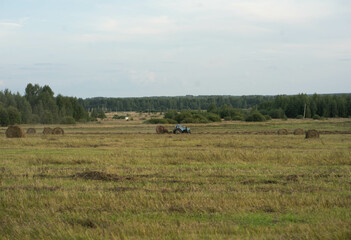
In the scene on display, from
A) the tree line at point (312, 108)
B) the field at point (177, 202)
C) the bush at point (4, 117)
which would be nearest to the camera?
the field at point (177, 202)

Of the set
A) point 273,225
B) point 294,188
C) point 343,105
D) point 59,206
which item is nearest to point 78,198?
point 59,206

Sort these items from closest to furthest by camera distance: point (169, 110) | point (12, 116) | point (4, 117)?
1. point (4, 117)
2. point (12, 116)
3. point (169, 110)

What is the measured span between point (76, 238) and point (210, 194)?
12.9ft

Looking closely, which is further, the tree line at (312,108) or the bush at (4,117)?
the tree line at (312,108)

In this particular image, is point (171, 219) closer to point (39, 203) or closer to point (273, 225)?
point (273, 225)

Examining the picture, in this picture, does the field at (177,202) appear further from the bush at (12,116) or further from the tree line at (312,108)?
the tree line at (312,108)

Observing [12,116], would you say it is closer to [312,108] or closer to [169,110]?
[169,110]

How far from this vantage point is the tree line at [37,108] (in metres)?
Answer: 80.6

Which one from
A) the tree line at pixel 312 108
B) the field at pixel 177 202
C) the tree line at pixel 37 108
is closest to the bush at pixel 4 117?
the tree line at pixel 37 108

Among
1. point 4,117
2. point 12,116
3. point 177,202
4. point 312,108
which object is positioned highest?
point 312,108

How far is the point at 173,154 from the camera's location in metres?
19.8

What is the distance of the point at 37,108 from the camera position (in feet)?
302

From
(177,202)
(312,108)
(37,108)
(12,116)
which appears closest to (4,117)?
(12,116)

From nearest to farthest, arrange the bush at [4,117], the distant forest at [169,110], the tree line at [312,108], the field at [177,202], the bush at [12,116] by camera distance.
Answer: the field at [177,202]
the bush at [4,117]
the bush at [12,116]
the distant forest at [169,110]
the tree line at [312,108]
